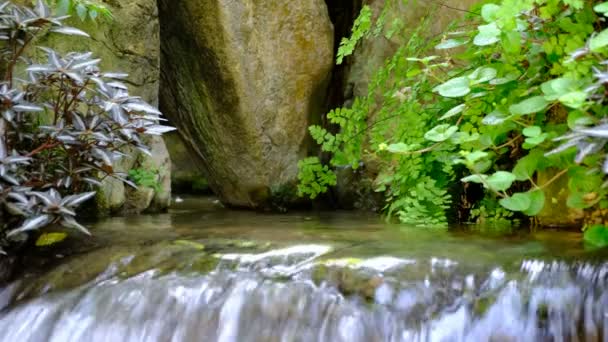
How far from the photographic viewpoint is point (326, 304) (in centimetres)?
228

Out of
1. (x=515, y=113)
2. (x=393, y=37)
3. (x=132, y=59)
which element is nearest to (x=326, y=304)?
(x=515, y=113)

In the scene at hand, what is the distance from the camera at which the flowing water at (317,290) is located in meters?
2.12

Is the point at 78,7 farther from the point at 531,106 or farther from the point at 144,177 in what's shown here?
the point at 531,106

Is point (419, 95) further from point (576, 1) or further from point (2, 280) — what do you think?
point (2, 280)

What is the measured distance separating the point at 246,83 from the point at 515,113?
2815 millimetres

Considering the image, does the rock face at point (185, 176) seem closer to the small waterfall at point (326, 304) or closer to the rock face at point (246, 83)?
the rock face at point (246, 83)

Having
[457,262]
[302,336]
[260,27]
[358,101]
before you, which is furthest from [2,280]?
[260,27]

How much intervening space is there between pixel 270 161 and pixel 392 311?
10.1ft

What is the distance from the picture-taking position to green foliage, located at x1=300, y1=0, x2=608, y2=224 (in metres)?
2.22

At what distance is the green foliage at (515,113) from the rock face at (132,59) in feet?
5.06

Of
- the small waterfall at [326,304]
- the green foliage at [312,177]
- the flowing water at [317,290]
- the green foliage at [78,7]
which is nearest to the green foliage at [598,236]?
the flowing water at [317,290]

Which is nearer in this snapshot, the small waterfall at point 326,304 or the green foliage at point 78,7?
the small waterfall at point 326,304

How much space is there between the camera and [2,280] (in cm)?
274

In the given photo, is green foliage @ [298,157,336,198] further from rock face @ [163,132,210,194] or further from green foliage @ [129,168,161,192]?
rock face @ [163,132,210,194]
